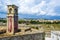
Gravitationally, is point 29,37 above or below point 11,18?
below

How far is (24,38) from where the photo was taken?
17.3m

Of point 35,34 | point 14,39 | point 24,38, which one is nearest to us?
point 14,39

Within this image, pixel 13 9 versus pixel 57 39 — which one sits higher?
pixel 13 9

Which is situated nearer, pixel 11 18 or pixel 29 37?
pixel 29 37

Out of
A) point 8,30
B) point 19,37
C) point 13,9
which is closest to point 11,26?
point 8,30

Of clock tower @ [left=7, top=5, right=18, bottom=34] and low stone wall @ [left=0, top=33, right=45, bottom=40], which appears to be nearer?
low stone wall @ [left=0, top=33, right=45, bottom=40]

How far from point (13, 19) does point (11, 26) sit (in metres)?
0.92

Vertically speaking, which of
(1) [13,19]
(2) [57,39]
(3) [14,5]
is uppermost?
(3) [14,5]

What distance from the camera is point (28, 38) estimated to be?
18.3m

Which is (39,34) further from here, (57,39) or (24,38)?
(24,38)

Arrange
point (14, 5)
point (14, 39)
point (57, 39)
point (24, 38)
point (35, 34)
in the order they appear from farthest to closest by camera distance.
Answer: point (14, 5) → point (57, 39) → point (35, 34) → point (24, 38) → point (14, 39)

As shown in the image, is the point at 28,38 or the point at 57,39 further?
the point at 57,39

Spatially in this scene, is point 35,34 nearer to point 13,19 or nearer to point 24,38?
point 24,38

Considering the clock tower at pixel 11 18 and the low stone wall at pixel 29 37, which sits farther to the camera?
the clock tower at pixel 11 18
